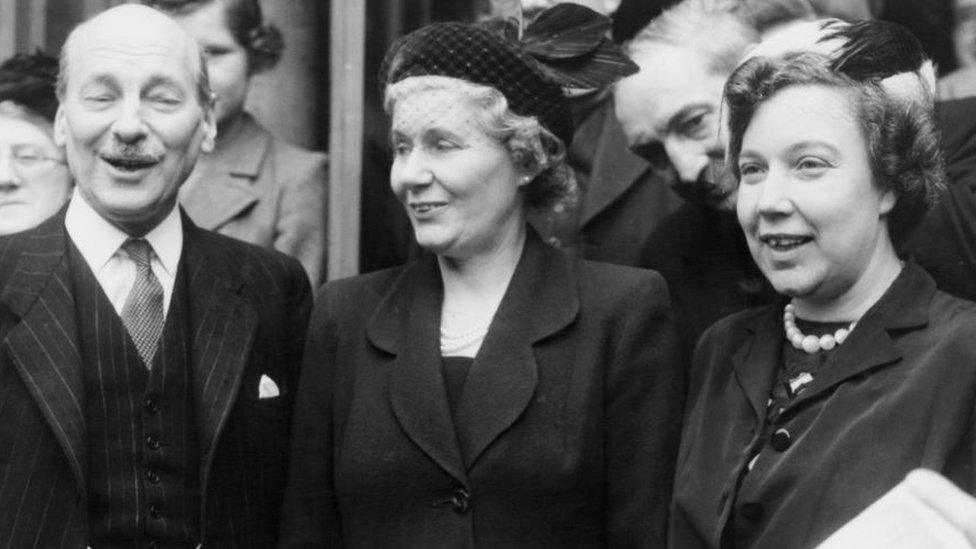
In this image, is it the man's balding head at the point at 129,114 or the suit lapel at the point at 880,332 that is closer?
the suit lapel at the point at 880,332

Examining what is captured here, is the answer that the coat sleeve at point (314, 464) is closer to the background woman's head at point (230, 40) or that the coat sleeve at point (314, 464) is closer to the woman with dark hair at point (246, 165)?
the woman with dark hair at point (246, 165)

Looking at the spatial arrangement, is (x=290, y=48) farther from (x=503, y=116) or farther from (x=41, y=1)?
(x=503, y=116)

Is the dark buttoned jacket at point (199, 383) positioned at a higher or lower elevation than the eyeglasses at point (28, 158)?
lower

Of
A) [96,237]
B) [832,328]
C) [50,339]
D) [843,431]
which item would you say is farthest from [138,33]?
[843,431]

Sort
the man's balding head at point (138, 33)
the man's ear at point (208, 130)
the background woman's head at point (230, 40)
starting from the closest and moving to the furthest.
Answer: the man's balding head at point (138, 33) < the man's ear at point (208, 130) < the background woman's head at point (230, 40)

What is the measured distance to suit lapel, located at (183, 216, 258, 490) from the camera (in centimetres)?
339

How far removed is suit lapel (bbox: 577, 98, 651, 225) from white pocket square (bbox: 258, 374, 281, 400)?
1119 mm

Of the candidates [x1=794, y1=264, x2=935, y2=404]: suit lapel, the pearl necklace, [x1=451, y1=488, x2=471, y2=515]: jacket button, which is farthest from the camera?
[x1=451, y1=488, x2=471, y2=515]: jacket button

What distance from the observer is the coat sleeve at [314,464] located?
3371mm

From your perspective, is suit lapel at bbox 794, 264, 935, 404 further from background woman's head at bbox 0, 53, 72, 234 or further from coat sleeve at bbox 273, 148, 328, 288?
background woman's head at bbox 0, 53, 72, 234

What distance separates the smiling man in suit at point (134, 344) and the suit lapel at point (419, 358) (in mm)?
361

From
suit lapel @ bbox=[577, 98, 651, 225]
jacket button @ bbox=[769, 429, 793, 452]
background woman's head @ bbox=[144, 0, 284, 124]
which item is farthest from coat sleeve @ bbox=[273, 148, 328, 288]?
jacket button @ bbox=[769, 429, 793, 452]

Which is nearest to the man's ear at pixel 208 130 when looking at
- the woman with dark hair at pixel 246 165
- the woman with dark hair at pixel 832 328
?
the woman with dark hair at pixel 246 165

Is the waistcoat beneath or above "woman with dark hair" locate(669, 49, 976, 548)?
beneath
